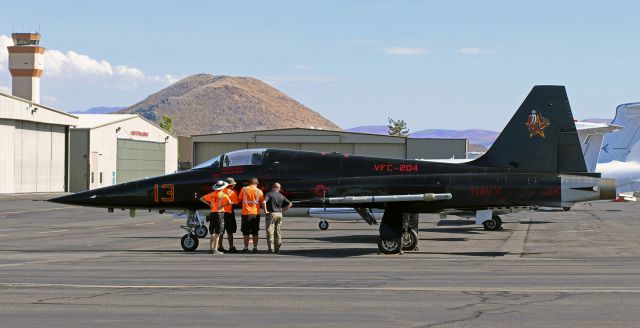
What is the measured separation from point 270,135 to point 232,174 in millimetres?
59978

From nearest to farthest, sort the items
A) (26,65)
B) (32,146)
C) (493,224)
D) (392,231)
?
(392,231)
(493,224)
(32,146)
(26,65)

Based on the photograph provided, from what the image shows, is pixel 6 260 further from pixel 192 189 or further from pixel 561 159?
pixel 561 159

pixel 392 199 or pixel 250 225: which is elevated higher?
pixel 392 199

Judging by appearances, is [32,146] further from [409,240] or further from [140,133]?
[409,240]

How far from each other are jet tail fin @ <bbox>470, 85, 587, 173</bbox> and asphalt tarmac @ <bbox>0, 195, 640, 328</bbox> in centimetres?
216

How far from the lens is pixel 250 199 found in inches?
898

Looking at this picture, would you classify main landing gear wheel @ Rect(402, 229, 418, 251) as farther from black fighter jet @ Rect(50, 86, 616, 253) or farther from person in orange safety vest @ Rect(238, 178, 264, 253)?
person in orange safety vest @ Rect(238, 178, 264, 253)

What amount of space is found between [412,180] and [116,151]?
73951 millimetres

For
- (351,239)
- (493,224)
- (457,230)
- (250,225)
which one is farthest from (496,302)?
(493,224)

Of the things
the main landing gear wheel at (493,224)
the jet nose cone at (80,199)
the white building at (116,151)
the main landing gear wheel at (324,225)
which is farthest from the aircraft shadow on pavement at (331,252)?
the white building at (116,151)

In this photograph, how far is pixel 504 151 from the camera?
23578 mm

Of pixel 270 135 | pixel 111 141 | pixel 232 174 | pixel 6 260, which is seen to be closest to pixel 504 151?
pixel 232 174

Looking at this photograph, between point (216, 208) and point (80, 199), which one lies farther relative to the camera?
point (80, 199)

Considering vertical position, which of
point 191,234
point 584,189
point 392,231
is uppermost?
point 584,189
